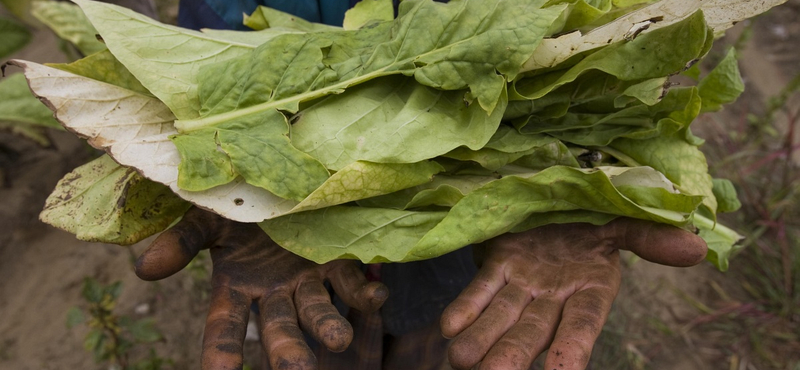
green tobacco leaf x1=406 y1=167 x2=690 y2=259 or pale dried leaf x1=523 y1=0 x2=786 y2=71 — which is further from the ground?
pale dried leaf x1=523 y1=0 x2=786 y2=71

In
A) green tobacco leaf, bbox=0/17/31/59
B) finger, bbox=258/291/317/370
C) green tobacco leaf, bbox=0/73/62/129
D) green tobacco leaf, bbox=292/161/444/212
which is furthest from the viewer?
green tobacco leaf, bbox=0/17/31/59

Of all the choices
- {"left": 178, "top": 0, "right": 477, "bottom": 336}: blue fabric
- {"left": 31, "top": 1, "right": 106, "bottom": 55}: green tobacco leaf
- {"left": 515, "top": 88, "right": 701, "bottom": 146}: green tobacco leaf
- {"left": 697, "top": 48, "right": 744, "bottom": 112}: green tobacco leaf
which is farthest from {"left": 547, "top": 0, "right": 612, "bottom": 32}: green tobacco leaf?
{"left": 31, "top": 1, "right": 106, "bottom": 55}: green tobacco leaf

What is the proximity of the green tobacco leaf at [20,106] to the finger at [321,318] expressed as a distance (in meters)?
1.67

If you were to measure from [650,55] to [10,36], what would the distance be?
10.4 ft

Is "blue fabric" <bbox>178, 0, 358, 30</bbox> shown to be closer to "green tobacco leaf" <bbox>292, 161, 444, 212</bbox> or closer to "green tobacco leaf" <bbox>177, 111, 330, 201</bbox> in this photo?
"green tobacco leaf" <bbox>177, 111, 330, 201</bbox>

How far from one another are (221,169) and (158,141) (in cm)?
22

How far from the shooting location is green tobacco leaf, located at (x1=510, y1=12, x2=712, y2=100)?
55.6 inches

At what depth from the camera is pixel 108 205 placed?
5.10ft

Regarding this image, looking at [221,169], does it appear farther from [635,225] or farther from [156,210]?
[635,225]

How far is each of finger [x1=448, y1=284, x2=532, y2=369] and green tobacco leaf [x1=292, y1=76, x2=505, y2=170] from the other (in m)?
0.42

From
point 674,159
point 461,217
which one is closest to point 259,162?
point 461,217

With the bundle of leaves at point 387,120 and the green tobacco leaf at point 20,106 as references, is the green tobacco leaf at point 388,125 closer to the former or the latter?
the bundle of leaves at point 387,120

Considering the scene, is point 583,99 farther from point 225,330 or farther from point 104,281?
point 104,281

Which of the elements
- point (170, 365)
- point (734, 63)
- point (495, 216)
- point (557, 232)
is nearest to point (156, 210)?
point (495, 216)
